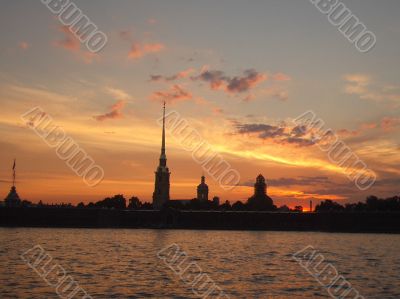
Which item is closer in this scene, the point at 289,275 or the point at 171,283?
the point at 171,283

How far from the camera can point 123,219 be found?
18675 centimetres

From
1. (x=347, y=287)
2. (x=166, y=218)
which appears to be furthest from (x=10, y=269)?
(x=166, y=218)

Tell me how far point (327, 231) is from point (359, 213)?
34.8 ft

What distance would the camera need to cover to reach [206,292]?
37750mm

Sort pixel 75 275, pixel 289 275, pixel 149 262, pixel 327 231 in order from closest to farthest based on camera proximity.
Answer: pixel 75 275, pixel 289 275, pixel 149 262, pixel 327 231

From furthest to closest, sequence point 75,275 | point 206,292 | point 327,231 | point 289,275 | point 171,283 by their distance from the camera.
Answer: point 327,231 → point 289,275 → point 75,275 → point 171,283 → point 206,292

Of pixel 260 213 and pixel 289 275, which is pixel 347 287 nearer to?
pixel 289 275

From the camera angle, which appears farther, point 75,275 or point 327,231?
point 327,231

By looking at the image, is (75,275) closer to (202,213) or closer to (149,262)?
(149,262)

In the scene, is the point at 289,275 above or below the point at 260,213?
below

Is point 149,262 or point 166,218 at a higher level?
point 166,218

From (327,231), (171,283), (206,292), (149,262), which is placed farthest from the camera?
(327,231)

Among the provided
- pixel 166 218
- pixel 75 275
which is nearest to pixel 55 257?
pixel 75 275

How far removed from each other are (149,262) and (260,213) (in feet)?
440
